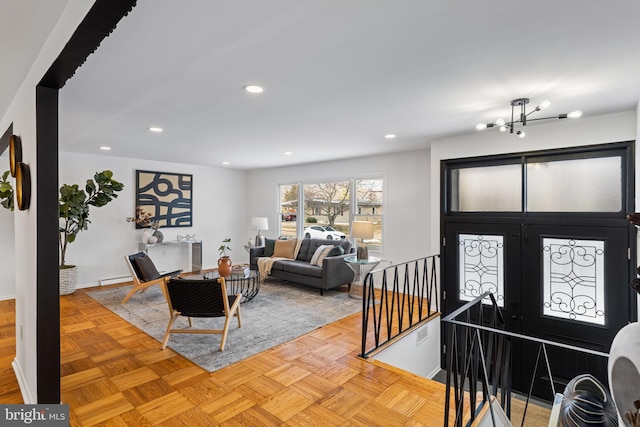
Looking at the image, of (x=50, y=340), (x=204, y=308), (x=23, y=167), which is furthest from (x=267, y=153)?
(x=50, y=340)

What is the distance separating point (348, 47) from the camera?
1.98 metres

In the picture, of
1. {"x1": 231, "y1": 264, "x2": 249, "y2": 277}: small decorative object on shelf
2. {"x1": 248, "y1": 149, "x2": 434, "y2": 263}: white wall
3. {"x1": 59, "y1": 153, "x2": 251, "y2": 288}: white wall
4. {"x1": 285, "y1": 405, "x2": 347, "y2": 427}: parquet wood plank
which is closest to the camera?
{"x1": 285, "y1": 405, "x2": 347, "y2": 427}: parquet wood plank

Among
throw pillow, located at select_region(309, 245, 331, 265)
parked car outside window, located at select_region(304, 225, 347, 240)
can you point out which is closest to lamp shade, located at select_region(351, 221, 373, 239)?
throw pillow, located at select_region(309, 245, 331, 265)

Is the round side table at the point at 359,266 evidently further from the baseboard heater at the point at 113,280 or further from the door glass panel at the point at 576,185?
the baseboard heater at the point at 113,280

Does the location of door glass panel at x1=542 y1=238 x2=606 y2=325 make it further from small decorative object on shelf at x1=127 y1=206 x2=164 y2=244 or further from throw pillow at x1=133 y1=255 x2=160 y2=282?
small decorative object on shelf at x1=127 y1=206 x2=164 y2=244

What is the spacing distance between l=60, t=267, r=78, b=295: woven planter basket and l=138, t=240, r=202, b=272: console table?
1.34 metres

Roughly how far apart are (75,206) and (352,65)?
472 centimetres

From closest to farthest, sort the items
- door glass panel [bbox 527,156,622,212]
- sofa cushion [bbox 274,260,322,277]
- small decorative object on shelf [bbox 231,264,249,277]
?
door glass panel [bbox 527,156,622,212], small decorative object on shelf [bbox 231,264,249,277], sofa cushion [bbox 274,260,322,277]

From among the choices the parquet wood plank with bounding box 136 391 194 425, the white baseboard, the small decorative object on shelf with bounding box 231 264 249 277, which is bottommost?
the parquet wood plank with bounding box 136 391 194 425

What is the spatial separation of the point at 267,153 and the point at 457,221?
3145mm

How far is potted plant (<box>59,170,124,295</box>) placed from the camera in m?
4.91

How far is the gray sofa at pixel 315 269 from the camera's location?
17.4 ft

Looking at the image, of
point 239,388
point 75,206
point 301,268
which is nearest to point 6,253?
point 75,206

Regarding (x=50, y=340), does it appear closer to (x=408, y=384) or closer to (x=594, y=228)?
(x=408, y=384)
